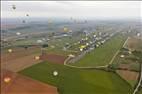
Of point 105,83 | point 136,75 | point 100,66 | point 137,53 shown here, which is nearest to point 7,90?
point 105,83

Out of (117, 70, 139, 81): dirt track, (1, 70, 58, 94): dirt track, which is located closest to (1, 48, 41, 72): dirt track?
(1, 70, 58, 94): dirt track

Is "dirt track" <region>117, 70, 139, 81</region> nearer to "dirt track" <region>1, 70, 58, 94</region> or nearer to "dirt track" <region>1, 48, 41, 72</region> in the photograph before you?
"dirt track" <region>1, 70, 58, 94</region>

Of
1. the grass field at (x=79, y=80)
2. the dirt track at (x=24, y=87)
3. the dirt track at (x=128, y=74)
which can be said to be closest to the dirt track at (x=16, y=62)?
the grass field at (x=79, y=80)

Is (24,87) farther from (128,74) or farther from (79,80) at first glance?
(128,74)

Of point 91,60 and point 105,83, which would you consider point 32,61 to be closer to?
point 91,60

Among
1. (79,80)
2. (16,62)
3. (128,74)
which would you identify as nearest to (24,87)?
(79,80)

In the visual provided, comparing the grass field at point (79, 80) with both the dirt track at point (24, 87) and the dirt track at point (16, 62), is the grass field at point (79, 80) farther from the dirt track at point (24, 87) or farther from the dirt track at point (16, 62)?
the dirt track at point (16, 62)
